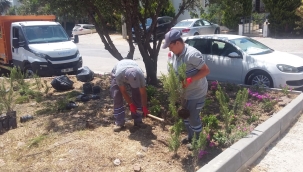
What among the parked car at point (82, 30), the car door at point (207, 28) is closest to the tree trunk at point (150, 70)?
the car door at point (207, 28)

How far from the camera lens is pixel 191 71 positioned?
417 centimetres

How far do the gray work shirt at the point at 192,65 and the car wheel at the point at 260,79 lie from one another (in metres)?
3.97

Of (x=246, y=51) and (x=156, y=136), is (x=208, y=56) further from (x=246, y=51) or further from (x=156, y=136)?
(x=156, y=136)

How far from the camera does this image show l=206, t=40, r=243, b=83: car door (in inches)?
331

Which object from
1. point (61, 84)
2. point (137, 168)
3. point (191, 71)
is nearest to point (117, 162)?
point (137, 168)

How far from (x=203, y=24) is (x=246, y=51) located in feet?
50.9

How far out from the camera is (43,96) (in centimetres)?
793

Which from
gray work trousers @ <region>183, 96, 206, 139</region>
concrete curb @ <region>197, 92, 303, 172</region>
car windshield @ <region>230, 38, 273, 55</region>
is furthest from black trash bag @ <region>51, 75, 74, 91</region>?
concrete curb @ <region>197, 92, 303, 172</region>

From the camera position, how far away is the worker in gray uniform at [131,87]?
471cm

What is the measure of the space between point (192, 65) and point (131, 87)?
1.26 meters

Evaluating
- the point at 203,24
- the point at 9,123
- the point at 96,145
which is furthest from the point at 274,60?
the point at 203,24

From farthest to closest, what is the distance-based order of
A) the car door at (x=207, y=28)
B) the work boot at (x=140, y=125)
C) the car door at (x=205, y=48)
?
the car door at (x=207, y=28), the car door at (x=205, y=48), the work boot at (x=140, y=125)

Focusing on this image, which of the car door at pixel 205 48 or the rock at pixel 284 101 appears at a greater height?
the car door at pixel 205 48

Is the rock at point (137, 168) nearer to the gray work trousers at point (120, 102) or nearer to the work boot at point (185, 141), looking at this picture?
the work boot at point (185, 141)
